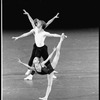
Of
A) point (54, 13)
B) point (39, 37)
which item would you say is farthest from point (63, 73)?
point (54, 13)

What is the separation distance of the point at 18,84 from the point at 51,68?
1.33m

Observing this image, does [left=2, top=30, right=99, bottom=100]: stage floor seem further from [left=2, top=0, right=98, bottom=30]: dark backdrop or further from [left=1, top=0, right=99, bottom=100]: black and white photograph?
[left=2, top=0, right=98, bottom=30]: dark backdrop

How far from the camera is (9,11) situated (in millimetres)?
16781

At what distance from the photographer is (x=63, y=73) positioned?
9.44 meters

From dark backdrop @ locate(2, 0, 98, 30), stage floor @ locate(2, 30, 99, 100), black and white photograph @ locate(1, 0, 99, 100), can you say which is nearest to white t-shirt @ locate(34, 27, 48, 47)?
black and white photograph @ locate(1, 0, 99, 100)

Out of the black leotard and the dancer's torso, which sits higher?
the dancer's torso

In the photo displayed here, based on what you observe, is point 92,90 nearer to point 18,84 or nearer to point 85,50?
point 18,84

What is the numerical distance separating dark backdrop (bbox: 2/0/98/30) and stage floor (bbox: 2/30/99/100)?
2175 millimetres

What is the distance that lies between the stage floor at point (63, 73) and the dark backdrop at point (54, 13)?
7.14ft

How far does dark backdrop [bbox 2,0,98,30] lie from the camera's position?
15281 millimetres

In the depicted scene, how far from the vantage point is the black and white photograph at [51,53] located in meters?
7.96

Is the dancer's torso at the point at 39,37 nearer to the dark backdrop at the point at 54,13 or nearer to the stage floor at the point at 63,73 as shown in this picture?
the stage floor at the point at 63,73

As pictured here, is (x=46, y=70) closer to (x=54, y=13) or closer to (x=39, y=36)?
(x=39, y=36)

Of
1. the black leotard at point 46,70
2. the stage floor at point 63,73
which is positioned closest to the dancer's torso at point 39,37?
the black leotard at point 46,70
